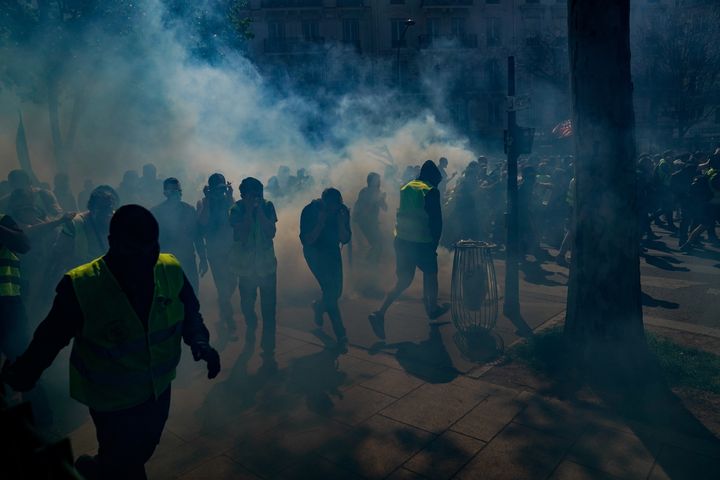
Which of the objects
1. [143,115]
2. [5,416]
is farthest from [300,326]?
[143,115]

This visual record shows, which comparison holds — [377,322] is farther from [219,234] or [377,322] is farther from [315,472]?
[315,472]

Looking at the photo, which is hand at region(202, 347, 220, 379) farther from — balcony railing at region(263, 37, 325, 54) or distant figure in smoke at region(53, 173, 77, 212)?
balcony railing at region(263, 37, 325, 54)

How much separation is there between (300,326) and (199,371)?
5.57 ft

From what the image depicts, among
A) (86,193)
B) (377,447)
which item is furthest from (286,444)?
(86,193)

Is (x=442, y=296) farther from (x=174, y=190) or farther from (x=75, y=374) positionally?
(x=75, y=374)

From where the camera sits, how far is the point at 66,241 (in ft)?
17.4

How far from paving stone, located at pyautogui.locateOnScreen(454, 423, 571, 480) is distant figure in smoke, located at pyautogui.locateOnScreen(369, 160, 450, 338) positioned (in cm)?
265

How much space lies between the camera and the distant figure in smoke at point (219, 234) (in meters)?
6.80

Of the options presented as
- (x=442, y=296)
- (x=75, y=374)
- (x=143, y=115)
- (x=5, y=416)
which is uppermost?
(x=143, y=115)

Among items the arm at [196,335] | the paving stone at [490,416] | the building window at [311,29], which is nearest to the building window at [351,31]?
the building window at [311,29]

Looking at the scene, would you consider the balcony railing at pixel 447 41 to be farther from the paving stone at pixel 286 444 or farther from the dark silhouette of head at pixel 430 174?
the paving stone at pixel 286 444

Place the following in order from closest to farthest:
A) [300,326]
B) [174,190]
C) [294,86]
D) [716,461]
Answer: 1. [716,461]
2. [174,190]
3. [300,326]
4. [294,86]

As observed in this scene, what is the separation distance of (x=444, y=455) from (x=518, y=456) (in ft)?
1.63

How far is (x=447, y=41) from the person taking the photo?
136 ft
